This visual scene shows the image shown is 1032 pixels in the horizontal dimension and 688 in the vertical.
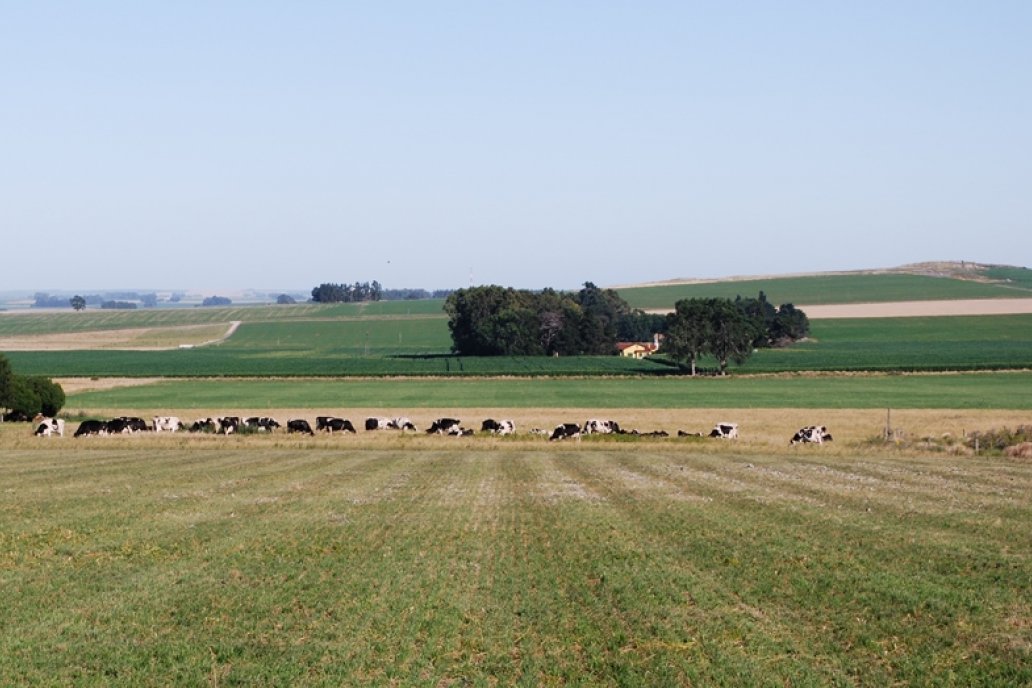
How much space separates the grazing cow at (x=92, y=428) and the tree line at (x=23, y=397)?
1380cm

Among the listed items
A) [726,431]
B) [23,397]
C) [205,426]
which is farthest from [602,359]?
[205,426]

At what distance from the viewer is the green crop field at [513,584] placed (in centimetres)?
1260

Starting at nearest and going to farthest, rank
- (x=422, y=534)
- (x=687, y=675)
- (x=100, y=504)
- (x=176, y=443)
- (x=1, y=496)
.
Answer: (x=687, y=675)
(x=422, y=534)
(x=100, y=504)
(x=1, y=496)
(x=176, y=443)

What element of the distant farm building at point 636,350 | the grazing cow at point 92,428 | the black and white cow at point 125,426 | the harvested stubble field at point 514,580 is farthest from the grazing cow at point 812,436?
the distant farm building at point 636,350

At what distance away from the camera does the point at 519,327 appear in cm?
15550

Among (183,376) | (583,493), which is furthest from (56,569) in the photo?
(183,376)

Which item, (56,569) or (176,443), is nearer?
(56,569)

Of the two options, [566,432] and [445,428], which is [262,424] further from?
[566,432]

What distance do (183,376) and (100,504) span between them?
332 ft

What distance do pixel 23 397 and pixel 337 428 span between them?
22787mm

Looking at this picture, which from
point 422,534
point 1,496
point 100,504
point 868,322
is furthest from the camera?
point 868,322

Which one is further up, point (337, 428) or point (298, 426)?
point (298, 426)

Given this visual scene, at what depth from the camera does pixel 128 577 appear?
17234mm

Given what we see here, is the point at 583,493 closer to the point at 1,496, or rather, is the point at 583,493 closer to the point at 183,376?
the point at 1,496
